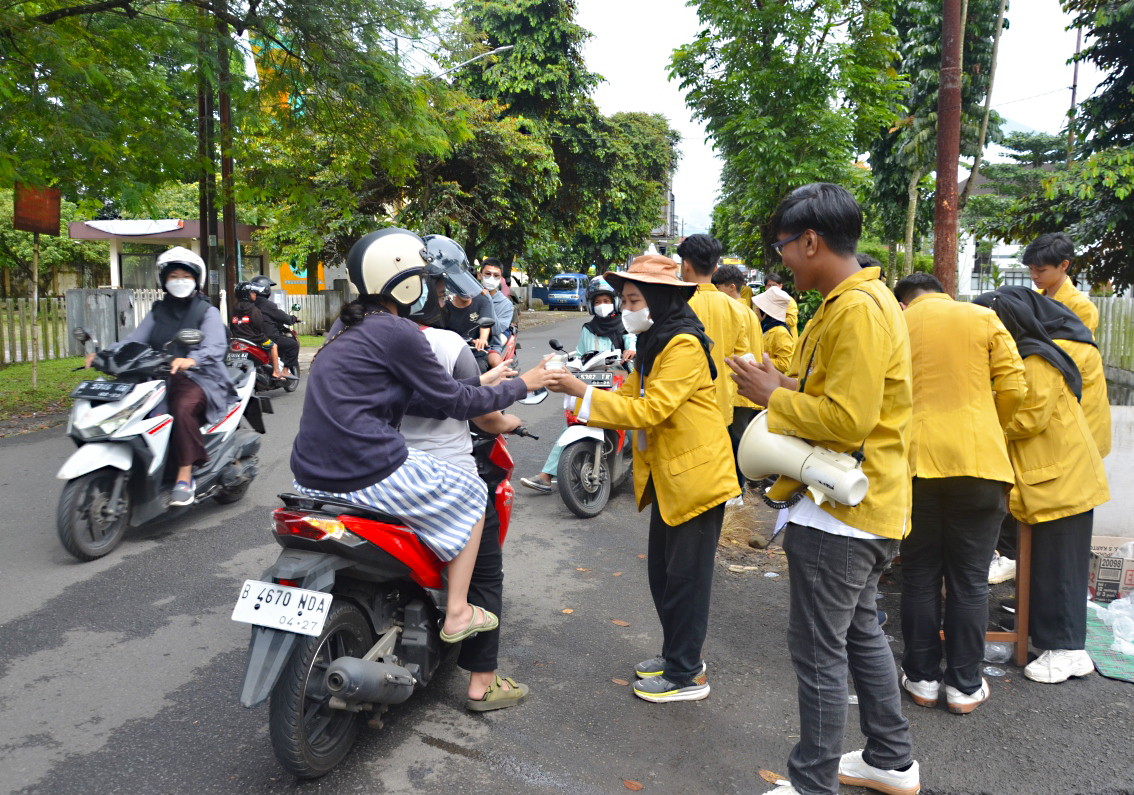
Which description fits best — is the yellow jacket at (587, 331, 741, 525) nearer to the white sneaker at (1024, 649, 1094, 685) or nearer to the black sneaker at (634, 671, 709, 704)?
the black sneaker at (634, 671, 709, 704)

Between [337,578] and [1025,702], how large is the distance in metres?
2.93

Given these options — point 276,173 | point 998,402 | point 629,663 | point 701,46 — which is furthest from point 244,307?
point 998,402

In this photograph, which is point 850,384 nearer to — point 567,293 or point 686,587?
point 686,587

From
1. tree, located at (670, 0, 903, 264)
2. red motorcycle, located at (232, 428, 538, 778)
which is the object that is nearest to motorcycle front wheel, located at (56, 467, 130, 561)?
red motorcycle, located at (232, 428, 538, 778)

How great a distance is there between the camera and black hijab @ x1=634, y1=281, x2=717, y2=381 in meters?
3.38

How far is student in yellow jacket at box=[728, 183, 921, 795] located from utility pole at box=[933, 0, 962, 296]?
454 centimetres

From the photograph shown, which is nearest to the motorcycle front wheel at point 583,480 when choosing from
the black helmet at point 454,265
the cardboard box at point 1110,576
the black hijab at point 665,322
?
the black helmet at point 454,265

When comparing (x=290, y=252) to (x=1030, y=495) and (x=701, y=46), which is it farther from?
(x=1030, y=495)

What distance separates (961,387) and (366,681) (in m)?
2.54

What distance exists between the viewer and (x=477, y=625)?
3.23 metres

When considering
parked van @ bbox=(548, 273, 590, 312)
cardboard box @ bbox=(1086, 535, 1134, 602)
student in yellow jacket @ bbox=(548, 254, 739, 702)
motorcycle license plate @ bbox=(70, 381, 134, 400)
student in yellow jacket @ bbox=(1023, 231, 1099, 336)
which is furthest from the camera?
parked van @ bbox=(548, 273, 590, 312)

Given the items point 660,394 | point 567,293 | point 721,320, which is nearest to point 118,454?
point 660,394

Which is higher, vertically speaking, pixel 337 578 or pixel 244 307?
pixel 244 307

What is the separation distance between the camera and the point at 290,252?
2130cm
